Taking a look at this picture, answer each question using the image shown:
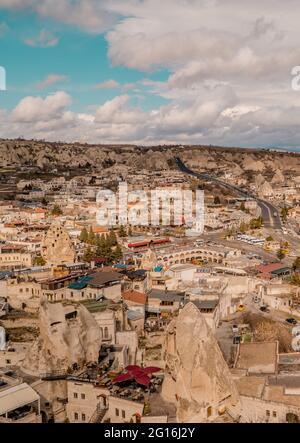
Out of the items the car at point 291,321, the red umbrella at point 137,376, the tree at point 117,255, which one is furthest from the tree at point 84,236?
the red umbrella at point 137,376

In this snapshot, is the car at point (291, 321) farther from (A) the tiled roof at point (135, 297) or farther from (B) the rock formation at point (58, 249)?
(B) the rock formation at point (58, 249)

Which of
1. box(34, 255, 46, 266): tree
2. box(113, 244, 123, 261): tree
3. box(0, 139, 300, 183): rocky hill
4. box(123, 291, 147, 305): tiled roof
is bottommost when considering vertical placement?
box(113, 244, 123, 261): tree

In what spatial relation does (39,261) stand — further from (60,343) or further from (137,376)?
(137,376)

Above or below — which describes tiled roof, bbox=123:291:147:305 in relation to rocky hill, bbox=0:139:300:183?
below

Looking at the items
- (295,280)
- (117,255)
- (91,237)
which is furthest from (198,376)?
(91,237)

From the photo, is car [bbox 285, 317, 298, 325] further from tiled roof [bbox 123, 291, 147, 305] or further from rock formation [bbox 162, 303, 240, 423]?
rock formation [bbox 162, 303, 240, 423]

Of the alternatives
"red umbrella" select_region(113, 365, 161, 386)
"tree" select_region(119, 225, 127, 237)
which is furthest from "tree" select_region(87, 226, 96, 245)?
"red umbrella" select_region(113, 365, 161, 386)
